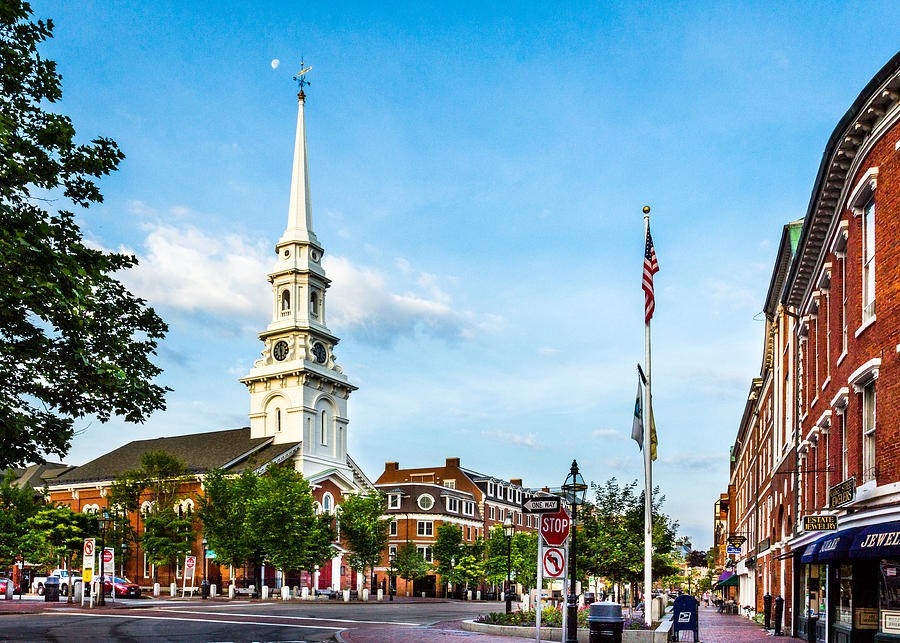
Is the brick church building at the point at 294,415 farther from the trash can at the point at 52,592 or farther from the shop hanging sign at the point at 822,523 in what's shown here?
the shop hanging sign at the point at 822,523

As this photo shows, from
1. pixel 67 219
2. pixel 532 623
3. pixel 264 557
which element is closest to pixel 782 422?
pixel 532 623

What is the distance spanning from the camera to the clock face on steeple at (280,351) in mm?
82812

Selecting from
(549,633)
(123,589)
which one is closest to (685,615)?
(549,633)

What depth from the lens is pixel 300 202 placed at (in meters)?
86.1

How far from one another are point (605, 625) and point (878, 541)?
20.5ft

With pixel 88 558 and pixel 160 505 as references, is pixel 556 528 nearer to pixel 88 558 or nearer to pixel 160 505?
pixel 88 558

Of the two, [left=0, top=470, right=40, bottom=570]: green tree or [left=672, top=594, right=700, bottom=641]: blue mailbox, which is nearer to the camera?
[left=672, top=594, right=700, bottom=641]: blue mailbox

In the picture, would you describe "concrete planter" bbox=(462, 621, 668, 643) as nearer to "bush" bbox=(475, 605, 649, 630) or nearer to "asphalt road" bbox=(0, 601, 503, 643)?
"bush" bbox=(475, 605, 649, 630)

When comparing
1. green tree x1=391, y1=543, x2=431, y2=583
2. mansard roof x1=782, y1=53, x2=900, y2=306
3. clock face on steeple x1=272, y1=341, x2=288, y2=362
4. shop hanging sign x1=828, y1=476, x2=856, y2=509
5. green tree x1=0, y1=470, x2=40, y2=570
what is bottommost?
green tree x1=391, y1=543, x2=431, y2=583

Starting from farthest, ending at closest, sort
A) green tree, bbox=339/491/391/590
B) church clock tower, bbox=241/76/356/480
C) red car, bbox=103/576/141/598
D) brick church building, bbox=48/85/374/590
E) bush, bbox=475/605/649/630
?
church clock tower, bbox=241/76/356/480 → brick church building, bbox=48/85/374/590 → green tree, bbox=339/491/391/590 → red car, bbox=103/576/141/598 → bush, bbox=475/605/649/630

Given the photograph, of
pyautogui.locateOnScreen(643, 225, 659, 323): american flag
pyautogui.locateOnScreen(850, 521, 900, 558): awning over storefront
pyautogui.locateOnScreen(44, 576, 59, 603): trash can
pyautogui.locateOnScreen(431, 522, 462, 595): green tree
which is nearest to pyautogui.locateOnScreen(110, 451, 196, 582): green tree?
pyautogui.locateOnScreen(44, 576, 59, 603): trash can

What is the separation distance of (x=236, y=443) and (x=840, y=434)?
6813 cm

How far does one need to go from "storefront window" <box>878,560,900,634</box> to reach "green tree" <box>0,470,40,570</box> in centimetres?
5674

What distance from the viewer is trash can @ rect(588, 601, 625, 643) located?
1962 cm
